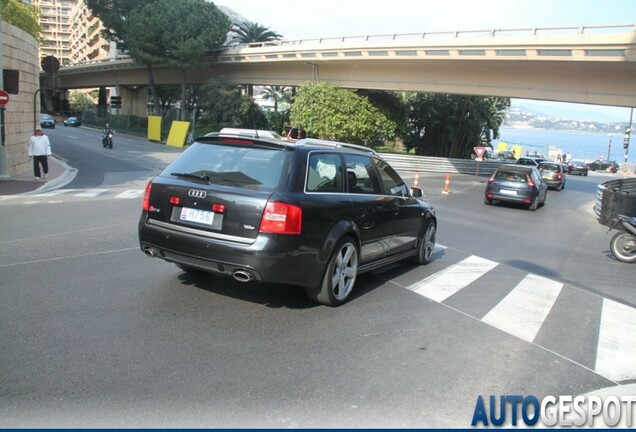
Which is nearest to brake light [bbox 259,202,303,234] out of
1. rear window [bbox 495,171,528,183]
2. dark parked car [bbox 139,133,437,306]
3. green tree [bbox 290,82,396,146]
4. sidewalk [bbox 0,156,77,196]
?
dark parked car [bbox 139,133,437,306]

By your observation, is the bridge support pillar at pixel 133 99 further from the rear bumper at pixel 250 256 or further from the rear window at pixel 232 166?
the rear bumper at pixel 250 256

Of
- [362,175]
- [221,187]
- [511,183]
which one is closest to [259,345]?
[221,187]

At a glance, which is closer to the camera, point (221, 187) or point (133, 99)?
point (221, 187)

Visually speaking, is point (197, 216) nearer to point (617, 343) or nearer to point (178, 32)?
point (617, 343)

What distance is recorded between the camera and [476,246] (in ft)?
35.1

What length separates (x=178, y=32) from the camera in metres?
53.8

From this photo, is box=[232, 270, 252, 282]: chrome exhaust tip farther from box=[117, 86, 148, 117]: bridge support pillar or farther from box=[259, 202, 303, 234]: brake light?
box=[117, 86, 148, 117]: bridge support pillar

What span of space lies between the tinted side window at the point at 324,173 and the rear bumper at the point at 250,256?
0.69m

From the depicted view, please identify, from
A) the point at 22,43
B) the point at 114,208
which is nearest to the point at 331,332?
the point at 114,208

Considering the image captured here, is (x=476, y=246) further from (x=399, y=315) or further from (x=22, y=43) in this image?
(x=22, y=43)

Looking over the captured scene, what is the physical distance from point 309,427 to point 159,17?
57.6m

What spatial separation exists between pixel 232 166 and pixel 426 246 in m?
3.78

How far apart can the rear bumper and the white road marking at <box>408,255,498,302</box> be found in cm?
192

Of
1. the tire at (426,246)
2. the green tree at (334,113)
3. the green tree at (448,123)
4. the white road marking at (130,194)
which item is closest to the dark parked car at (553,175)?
the green tree at (334,113)
